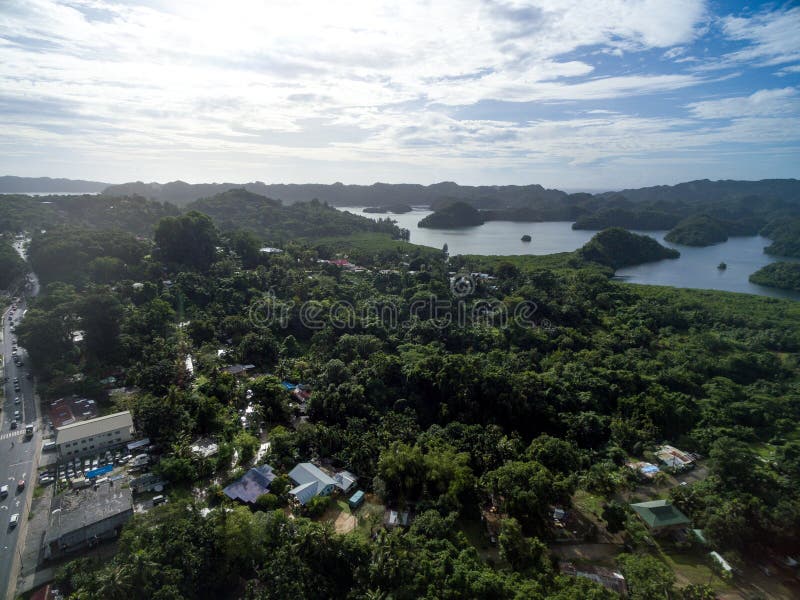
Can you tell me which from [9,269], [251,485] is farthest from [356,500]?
[9,269]

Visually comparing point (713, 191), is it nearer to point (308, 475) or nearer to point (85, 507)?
point (308, 475)

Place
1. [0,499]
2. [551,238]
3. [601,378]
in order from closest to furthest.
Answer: [0,499], [601,378], [551,238]

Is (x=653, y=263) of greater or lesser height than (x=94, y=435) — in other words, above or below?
above

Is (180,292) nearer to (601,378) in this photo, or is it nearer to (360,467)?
(360,467)

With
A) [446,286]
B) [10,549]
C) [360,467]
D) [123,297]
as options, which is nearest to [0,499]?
[10,549]

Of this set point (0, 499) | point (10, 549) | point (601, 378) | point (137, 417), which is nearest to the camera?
point (10, 549)

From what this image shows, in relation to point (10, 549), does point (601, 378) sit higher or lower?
higher

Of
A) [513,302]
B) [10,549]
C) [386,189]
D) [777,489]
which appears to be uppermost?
[386,189]
